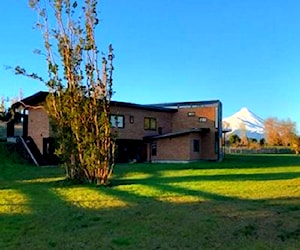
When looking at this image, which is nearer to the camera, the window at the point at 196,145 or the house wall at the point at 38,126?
the house wall at the point at 38,126

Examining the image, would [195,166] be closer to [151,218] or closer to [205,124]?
[205,124]

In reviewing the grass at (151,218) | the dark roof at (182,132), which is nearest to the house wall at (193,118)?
the dark roof at (182,132)

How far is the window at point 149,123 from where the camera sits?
32781 millimetres

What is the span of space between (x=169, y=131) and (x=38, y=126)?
10.9 m

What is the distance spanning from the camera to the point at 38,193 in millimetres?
11422

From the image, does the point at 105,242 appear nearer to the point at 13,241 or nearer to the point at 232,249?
the point at 13,241

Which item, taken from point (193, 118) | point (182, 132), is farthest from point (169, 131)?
point (182, 132)

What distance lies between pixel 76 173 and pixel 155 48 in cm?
1363

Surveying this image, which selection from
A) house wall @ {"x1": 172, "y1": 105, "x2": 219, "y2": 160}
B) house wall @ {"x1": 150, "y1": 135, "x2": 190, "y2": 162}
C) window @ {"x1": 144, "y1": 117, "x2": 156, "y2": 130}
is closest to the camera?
house wall @ {"x1": 150, "y1": 135, "x2": 190, "y2": 162}

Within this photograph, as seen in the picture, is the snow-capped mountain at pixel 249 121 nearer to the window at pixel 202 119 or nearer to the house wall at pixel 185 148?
the window at pixel 202 119

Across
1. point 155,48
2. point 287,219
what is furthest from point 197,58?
point 287,219

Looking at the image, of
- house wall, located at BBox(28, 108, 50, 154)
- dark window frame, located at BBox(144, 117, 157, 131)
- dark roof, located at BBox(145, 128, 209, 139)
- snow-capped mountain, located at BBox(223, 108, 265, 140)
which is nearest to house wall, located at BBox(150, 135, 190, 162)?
dark roof, located at BBox(145, 128, 209, 139)

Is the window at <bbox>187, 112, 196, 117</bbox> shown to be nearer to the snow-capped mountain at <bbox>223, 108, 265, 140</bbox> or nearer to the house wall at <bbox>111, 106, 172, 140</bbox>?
the house wall at <bbox>111, 106, 172, 140</bbox>

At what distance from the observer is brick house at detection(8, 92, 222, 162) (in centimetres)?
3145
